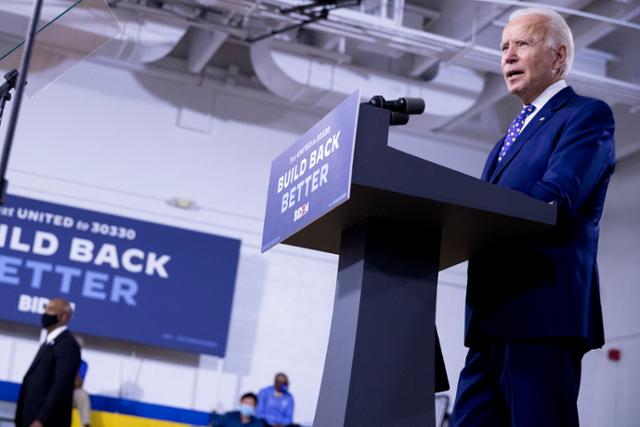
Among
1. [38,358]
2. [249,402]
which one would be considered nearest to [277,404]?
[249,402]

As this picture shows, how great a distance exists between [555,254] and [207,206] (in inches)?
353

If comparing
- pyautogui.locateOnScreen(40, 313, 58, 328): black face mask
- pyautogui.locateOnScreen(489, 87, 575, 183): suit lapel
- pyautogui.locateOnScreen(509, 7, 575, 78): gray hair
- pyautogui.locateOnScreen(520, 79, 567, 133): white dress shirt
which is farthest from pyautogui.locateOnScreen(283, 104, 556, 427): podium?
pyautogui.locateOnScreen(40, 313, 58, 328): black face mask

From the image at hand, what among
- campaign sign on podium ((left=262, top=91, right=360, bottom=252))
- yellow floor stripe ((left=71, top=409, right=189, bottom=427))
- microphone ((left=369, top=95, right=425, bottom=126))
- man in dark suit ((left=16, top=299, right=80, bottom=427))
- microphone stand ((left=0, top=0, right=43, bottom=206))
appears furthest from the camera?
yellow floor stripe ((left=71, top=409, right=189, bottom=427))

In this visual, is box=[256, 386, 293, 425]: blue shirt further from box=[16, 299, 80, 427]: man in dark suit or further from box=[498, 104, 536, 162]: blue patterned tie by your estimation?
box=[498, 104, 536, 162]: blue patterned tie

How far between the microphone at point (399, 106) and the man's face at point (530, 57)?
1.22 feet

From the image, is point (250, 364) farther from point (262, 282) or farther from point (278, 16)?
point (278, 16)

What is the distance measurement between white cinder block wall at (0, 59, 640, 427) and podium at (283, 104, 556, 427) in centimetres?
840

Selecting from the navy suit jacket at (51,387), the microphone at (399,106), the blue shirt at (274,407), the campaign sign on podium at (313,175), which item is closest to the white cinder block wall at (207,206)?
the blue shirt at (274,407)

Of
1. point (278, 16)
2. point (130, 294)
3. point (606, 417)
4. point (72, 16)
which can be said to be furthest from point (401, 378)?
point (606, 417)

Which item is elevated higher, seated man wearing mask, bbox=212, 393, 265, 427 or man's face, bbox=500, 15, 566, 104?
Answer: man's face, bbox=500, 15, 566, 104

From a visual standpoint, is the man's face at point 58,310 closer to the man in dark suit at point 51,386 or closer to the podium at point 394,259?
the man in dark suit at point 51,386

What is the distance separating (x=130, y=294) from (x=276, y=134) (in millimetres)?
2627

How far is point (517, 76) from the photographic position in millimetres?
2264

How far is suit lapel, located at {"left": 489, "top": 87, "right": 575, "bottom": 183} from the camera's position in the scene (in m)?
2.19
